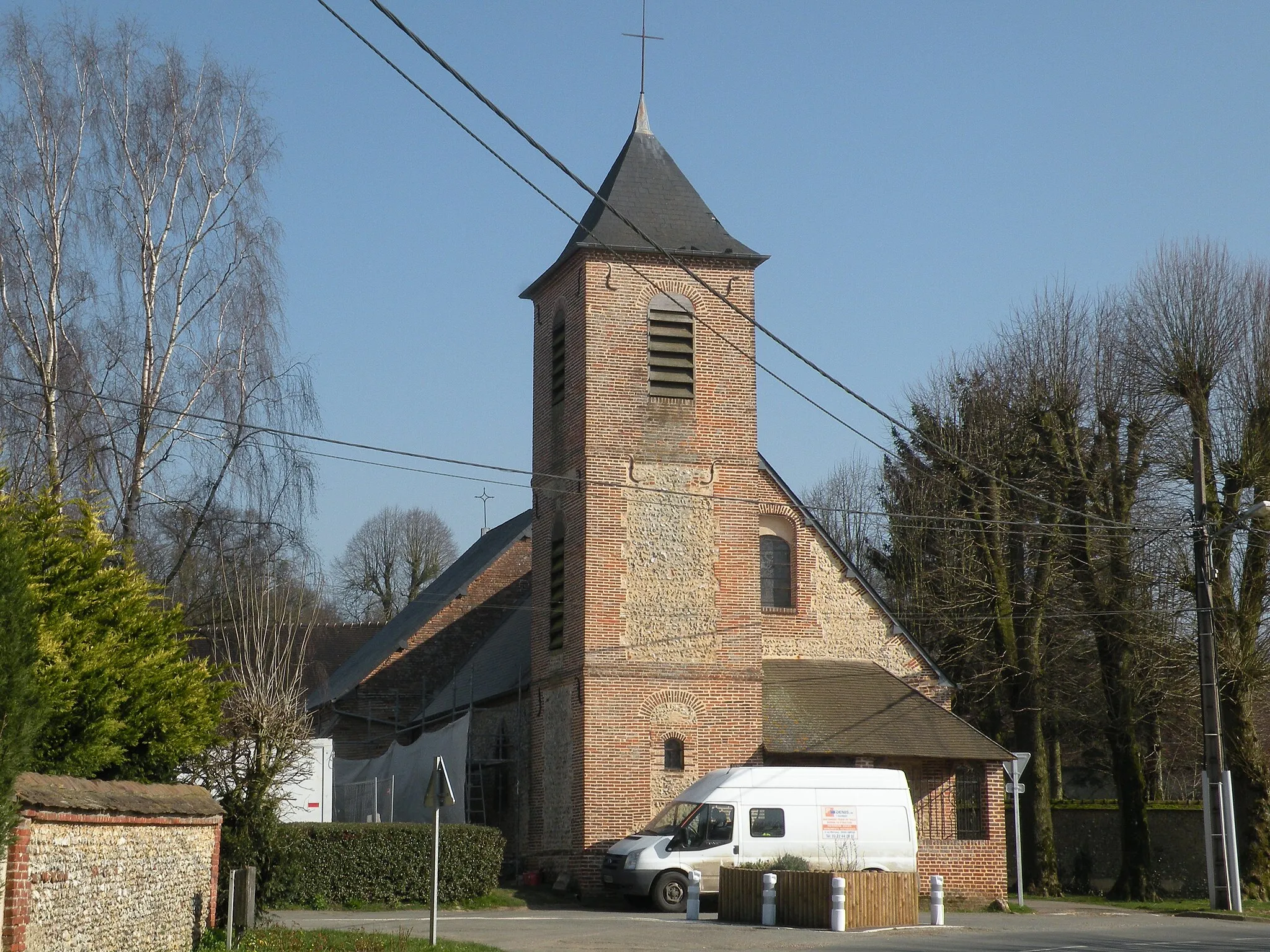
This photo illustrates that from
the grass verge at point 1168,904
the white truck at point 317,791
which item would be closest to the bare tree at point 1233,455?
the grass verge at point 1168,904

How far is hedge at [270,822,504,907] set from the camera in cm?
2341

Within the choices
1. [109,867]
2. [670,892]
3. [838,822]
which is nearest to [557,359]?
[838,822]

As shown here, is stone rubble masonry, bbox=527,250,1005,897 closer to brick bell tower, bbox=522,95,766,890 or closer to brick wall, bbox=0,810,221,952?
brick bell tower, bbox=522,95,766,890

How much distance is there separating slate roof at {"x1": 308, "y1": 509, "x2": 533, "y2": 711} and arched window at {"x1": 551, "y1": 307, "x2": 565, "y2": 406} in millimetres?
7905

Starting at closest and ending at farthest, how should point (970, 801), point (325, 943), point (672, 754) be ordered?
point (325, 943), point (672, 754), point (970, 801)

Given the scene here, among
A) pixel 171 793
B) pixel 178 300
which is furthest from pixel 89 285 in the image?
pixel 171 793

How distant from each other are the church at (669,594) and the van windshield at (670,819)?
1.37m

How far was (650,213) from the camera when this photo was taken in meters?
28.1

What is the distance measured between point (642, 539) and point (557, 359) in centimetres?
430

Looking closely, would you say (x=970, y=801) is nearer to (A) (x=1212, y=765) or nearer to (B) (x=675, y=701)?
(A) (x=1212, y=765)

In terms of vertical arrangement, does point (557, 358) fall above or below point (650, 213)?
below

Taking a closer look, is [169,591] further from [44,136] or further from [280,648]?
[44,136]

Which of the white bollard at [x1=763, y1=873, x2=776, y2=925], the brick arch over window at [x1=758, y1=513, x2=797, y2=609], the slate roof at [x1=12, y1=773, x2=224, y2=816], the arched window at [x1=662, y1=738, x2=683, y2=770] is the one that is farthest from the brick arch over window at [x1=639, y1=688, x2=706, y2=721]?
the slate roof at [x1=12, y1=773, x2=224, y2=816]

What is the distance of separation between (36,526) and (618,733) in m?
13.4
